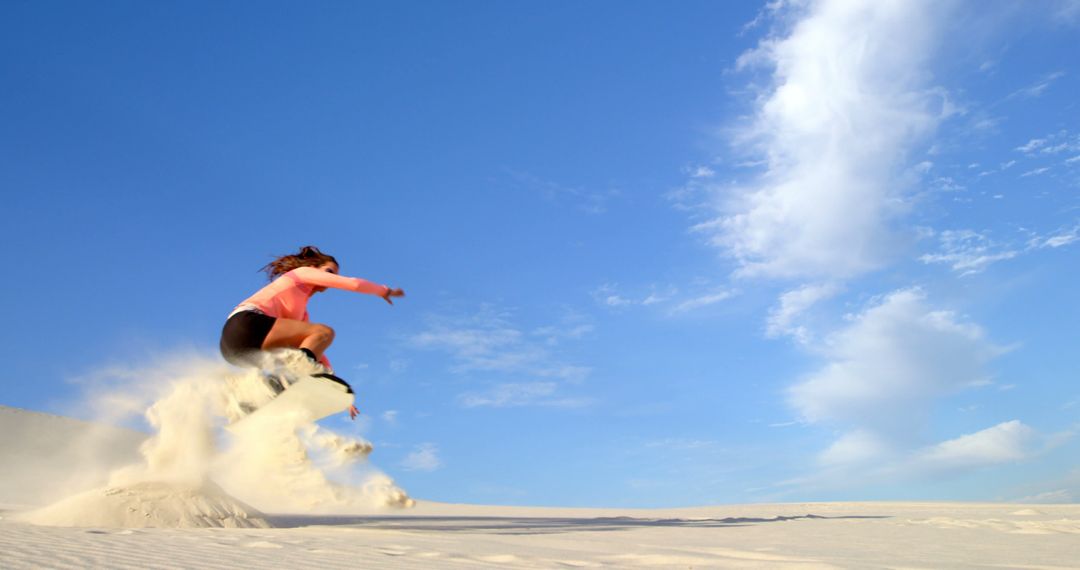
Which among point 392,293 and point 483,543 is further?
point 392,293

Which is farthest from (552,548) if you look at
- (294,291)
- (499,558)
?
(294,291)

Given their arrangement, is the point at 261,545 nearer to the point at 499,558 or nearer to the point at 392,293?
the point at 499,558

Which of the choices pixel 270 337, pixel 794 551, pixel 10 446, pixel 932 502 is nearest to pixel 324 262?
pixel 270 337

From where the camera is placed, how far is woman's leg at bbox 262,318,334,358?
762 centimetres

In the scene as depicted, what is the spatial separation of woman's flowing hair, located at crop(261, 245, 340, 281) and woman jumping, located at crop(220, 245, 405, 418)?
0.18m

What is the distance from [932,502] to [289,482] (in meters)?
16.7

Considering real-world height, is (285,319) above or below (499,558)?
above

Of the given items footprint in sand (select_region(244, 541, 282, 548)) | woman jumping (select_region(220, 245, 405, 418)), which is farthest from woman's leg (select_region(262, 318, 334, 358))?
footprint in sand (select_region(244, 541, 282, 548))

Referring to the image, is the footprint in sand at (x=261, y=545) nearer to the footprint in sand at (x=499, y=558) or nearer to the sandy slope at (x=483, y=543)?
the sandy slope at (x=483, y=543)

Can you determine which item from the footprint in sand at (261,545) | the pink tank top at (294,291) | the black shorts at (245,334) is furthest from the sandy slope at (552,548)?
the pink tank top at (294,291)

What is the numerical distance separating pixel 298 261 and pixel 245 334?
121 cm

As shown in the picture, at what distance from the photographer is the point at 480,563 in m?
4.65

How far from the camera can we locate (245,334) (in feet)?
24.7

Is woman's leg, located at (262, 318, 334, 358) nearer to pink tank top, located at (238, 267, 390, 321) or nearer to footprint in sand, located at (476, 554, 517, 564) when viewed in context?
pink tank top, located at (238, 267, 390, 321)
